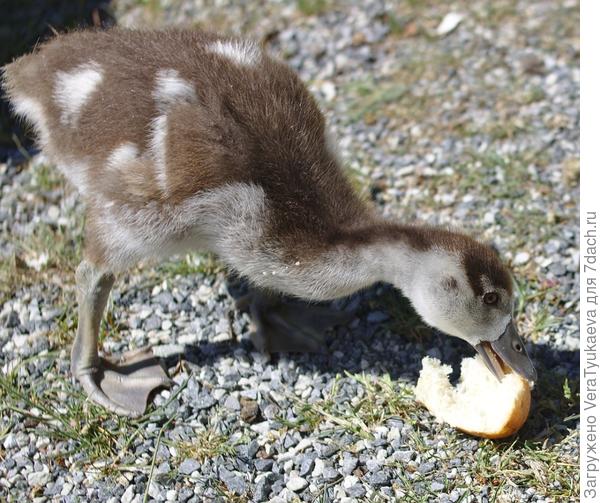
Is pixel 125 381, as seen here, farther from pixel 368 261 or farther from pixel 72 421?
pixel 368 261

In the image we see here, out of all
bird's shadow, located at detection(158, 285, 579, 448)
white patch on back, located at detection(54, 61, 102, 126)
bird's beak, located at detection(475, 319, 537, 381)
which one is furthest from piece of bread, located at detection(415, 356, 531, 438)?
white patch on back, located at detection(54, 61, 102, 126)

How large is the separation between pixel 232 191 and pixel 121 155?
0.37 meters

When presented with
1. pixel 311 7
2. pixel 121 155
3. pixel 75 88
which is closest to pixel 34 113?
pixel 75 88

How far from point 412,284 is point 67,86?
131 centimetres

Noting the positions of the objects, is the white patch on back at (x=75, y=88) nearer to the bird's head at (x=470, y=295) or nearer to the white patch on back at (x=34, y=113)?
the white patch on back at (x=34, y=113)

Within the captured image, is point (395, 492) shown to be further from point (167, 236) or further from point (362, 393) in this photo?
point (167, 236)

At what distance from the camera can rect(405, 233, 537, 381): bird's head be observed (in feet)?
8.93

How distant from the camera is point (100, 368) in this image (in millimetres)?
3148

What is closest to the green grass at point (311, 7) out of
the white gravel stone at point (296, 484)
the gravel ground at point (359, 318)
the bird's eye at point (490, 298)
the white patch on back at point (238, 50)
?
the gravel ground at point (359, 318)

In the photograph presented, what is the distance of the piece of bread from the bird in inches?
2.5


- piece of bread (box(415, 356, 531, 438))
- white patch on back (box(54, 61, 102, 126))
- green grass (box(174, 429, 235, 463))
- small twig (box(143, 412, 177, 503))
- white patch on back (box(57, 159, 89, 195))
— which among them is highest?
white patch on back (box(54, 61, 102, 126))

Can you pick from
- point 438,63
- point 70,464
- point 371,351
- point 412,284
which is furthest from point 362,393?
point 438,63

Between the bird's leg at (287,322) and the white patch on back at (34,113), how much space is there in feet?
3.10

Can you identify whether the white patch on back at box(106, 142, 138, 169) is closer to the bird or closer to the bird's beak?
the bird
